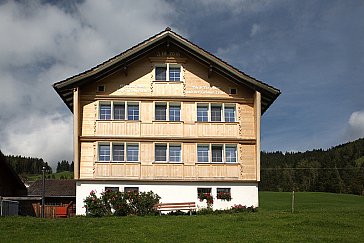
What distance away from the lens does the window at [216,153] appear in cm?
3178

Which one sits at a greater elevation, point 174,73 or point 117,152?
point 174,73

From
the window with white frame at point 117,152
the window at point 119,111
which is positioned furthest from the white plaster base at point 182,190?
the window at point 119,111

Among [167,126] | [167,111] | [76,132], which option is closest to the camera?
[76,132]

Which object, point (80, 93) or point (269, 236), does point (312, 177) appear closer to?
→ point (80, 93)

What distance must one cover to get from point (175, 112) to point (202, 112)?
1.77 m

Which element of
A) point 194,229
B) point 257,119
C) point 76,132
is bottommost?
point 194,229

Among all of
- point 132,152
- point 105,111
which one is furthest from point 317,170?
point 105,111

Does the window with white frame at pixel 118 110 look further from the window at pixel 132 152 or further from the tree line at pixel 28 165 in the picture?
the tree line at pixel 28 165

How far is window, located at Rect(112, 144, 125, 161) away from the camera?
30969 millimetres

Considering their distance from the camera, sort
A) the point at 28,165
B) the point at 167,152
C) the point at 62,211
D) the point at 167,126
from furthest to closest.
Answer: the point at 28,165
the point at 62,211
the point at 167,126
the point at 167,152

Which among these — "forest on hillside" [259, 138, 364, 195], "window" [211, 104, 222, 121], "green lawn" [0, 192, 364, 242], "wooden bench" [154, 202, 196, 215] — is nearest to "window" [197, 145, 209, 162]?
"window" [211, 104, 222, 121]

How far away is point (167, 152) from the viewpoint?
103 feet

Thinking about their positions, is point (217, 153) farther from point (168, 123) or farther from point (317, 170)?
point (317, 170)

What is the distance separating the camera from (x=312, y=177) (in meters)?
110
